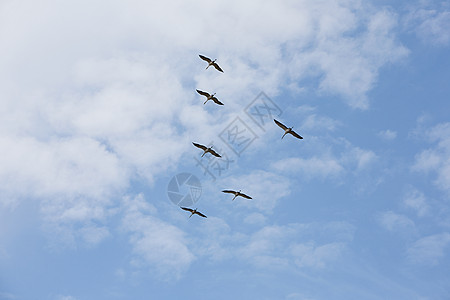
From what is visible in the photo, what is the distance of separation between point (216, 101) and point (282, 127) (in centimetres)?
→ 1679

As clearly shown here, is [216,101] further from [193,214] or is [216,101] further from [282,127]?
[193,214]

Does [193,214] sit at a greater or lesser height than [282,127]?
lesser

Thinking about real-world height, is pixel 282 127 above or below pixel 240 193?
above

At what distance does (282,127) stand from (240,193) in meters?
17.4

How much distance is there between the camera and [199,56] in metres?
129

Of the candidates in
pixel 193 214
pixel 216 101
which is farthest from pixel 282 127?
pixel 193 214

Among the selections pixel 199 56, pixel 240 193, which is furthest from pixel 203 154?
pixel 199 56

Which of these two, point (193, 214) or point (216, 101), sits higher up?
point (216, 101)

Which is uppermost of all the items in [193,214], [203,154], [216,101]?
[216,101]

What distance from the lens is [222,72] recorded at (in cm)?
12988

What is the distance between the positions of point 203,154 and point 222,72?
19.4m

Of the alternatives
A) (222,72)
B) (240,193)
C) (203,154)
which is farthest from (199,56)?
(240,193)

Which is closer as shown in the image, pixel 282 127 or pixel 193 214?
pixel 282 127

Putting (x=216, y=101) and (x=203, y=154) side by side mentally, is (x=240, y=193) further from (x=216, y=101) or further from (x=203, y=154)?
(x=216, y=101)
